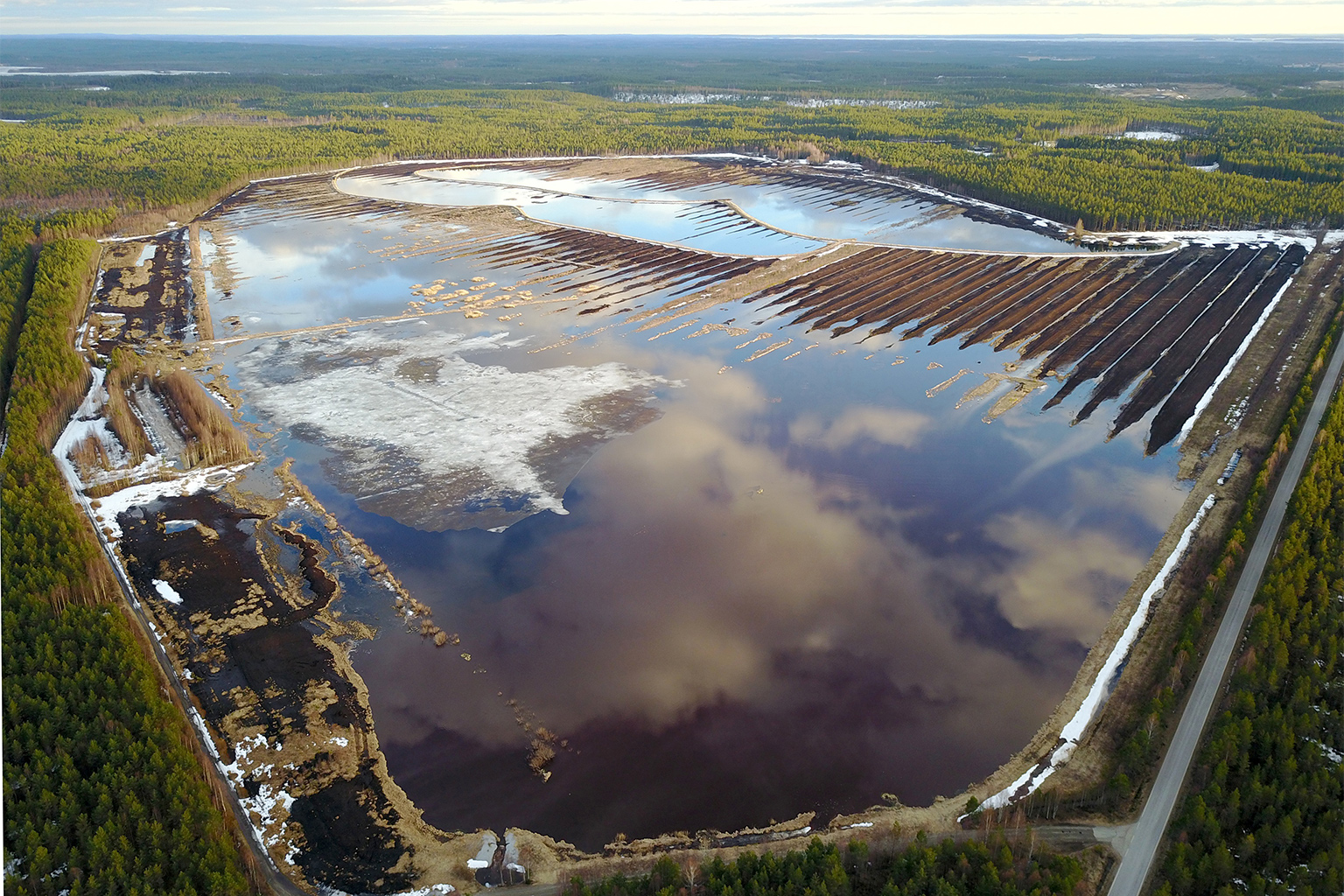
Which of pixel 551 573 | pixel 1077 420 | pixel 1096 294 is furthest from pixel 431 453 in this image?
pixel 1096 294

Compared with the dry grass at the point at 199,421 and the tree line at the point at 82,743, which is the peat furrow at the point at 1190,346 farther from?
the dry grass at the point at 199,421

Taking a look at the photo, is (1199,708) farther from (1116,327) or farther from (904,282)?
(904,282)

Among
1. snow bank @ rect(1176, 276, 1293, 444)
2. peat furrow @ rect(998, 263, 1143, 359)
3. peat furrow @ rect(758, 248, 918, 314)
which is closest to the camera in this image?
snow bank @ rect(1176, 276, 1293, 444)

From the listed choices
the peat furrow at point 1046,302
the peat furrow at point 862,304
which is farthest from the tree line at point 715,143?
the peat furrow at point 862,304

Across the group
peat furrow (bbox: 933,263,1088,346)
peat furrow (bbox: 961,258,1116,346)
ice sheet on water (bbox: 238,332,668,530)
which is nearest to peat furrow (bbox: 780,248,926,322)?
peat furrow (bbox: 933,263,1088,346)

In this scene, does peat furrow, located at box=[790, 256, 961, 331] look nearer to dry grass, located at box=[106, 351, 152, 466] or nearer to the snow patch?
dry grass, located at box=[106, 351, 152, 466]

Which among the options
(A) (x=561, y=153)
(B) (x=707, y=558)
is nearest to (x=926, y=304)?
(B) (x=707, y=558)
